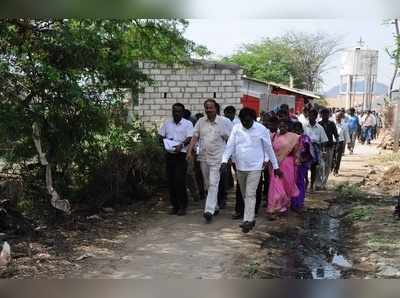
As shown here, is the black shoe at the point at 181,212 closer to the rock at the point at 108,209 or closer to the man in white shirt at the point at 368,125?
the rock at the point at 108,209

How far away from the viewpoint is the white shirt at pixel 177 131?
7.40m

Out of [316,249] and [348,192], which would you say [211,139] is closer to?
[316,249]

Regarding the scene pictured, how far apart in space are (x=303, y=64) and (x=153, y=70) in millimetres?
28490

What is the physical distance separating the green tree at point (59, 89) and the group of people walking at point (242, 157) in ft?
3.26

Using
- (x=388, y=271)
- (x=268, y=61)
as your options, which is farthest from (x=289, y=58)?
(x=388, y=271)

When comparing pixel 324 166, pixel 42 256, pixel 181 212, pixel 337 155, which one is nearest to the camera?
pixel 42 256

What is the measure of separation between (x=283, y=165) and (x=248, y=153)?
1.29 m

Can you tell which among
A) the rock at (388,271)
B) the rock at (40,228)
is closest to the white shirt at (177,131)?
the rock at (40,228)

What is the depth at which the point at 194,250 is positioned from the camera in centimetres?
588

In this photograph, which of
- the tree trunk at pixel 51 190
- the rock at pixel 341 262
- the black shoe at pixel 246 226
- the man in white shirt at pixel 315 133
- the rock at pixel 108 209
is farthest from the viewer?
the man in white shirt at pixel 315 133

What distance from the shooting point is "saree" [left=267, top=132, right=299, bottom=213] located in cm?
767

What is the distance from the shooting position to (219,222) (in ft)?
23.6

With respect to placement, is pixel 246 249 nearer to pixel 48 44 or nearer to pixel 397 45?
pixel 48 44

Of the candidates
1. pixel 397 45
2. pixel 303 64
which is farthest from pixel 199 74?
pixel 303 64
